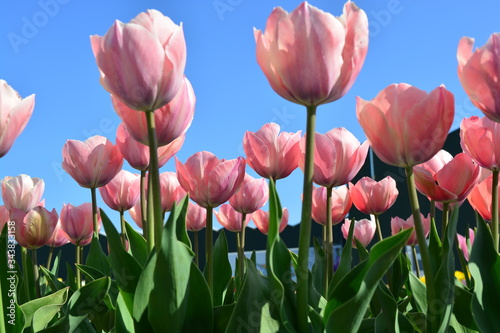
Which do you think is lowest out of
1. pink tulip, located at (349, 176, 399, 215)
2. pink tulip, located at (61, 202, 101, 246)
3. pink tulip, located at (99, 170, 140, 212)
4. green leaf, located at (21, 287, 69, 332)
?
green leaf, located at (21, 287, 69, 332)

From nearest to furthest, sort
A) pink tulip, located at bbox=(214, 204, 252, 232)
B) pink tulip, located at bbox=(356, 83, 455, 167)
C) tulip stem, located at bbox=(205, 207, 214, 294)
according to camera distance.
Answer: pink tulip, located at bbox=(356, 83, 455, 167) < tulip stem, located at bbox=(205, 207, 214, 294) < pink tulip, located at bbox=(214, 204, 252, 232)

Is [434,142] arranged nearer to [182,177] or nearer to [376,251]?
[376,251]

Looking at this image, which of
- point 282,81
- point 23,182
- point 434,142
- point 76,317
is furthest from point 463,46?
point 23,182

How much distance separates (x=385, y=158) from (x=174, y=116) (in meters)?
0.31

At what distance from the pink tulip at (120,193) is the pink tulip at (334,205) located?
46 centimetres

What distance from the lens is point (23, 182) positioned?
147 cm

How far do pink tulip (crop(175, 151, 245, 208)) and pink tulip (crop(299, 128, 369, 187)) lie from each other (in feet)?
0.51

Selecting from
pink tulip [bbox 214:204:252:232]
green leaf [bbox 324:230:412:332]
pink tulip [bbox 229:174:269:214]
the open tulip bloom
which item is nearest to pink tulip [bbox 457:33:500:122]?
the open tulip bloom

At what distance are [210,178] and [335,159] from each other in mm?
249

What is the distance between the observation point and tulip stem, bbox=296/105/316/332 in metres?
0.61

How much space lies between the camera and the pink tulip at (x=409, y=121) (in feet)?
2.29

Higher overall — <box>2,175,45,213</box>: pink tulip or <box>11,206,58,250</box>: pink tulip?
<box>2,175,45,213</box>: pink tulip

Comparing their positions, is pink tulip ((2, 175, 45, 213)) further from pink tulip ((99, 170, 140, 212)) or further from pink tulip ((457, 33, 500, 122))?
pink tulip ((457, 33, 500, 122))

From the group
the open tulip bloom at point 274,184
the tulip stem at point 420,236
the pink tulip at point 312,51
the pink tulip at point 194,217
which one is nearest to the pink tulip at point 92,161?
the open tulip bloom at point 274,184
